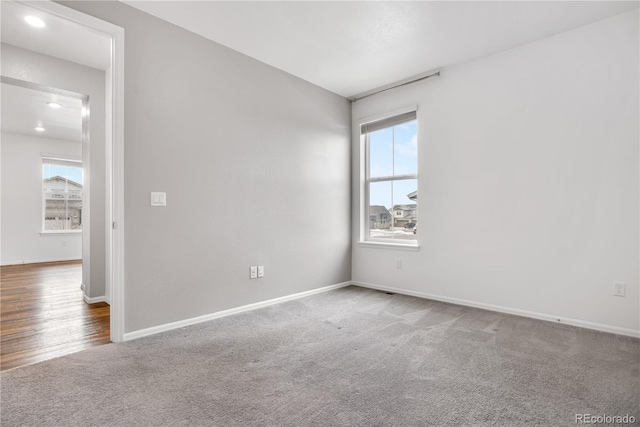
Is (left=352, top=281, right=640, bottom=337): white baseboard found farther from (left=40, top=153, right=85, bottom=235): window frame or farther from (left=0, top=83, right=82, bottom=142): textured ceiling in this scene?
(left=40, top=153, right=85, bottom=235): window frame

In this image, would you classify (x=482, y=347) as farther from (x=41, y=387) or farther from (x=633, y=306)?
(x=41, y=387)

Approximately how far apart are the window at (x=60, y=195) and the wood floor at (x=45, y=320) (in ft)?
8.06

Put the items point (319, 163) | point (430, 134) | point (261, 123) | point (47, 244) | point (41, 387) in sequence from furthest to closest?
point (47, 244)
point (319, 163)
point (430, 134)
point (261, 123)
point (41, 387)

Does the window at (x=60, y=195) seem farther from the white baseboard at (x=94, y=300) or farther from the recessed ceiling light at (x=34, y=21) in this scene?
the recessed ceiling light at (x=34, y=21)

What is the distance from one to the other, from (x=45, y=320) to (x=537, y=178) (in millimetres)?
4751

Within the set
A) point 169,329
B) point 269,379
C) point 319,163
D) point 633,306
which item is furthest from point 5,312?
point 633,306

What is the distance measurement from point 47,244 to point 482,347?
8319mm

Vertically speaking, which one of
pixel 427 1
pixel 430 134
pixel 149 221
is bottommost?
pixel 149 221

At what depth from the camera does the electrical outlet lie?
99.8 inches

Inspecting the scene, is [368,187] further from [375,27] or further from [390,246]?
[375,27]

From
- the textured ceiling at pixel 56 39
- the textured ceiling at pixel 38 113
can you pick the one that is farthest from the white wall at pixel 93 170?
the textured ceiling at pixel 38 113

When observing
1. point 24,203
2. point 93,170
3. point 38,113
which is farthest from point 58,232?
point 93,170

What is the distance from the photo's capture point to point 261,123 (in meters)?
3.36

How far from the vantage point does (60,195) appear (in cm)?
711
